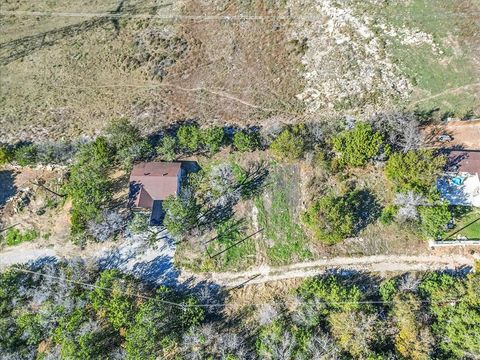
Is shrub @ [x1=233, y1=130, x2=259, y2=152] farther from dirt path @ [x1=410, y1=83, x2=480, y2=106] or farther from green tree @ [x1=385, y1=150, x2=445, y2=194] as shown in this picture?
dirt path @ [x1=410, y1=83, x2=480, y2=106]

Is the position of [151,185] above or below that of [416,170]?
below

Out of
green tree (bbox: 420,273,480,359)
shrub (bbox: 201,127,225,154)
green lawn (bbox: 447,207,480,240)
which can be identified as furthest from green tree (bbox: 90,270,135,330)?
green lawn (bbox: 447,207,480,240)

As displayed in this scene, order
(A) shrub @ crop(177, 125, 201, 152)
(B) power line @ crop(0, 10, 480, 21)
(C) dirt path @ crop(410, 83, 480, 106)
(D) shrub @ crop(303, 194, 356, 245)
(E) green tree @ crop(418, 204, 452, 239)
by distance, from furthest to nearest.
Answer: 1. (B) power line @ crop(0, 10, 480, 21)
2. (C) dirt path @ crop(410, 83, 480, 106)
3. (A) shrub @ crop(177, 125, 201, 152)
4. (D) shrub @ crop(303, 194, 356, 245)
5. (E) green tree @ crop(418, 204, 452, 239)

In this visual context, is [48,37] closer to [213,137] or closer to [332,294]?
[213,137]

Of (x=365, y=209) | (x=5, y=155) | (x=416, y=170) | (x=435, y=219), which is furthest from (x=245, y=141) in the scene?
(x=5, y=155)

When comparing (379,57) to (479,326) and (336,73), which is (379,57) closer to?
(336,73)

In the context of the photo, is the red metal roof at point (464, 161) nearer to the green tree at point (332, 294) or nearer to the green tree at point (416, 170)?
the green tree at point (416, 170)
